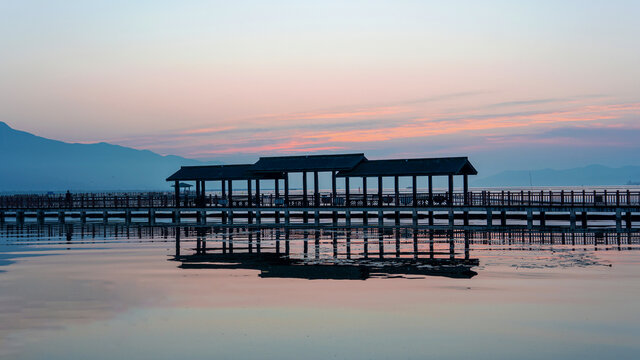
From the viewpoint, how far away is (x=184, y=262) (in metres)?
30.4

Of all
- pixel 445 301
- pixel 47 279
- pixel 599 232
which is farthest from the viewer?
pixel 599 232

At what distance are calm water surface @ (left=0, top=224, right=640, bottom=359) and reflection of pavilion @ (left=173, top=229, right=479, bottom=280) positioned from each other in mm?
116

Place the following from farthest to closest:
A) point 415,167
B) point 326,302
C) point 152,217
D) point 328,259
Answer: point 152,217, point 415,167, point 328,259, point 326,302

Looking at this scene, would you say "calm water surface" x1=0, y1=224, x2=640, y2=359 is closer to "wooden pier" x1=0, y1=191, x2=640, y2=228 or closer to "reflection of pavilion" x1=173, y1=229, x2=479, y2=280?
"reflection of pavilion" x1=173, y1=229, x2=479, y2=280

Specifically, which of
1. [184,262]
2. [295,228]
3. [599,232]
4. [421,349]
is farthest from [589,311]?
[295,228]

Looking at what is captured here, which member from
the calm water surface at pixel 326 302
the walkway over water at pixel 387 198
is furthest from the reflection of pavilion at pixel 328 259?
the walkway over water at pixel 387 198

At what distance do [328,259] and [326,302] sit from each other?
412 inches

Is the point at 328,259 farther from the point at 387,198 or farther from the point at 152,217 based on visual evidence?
the point at 152,217

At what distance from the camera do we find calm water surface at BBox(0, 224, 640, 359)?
600 inches

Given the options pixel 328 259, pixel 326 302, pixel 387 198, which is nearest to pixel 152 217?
pixel 387 198

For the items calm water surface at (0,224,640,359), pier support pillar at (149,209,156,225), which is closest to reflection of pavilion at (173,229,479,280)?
calm water surface at (0,224,640,359)

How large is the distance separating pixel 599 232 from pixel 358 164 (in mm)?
18330

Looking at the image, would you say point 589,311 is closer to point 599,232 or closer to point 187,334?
point 187,334

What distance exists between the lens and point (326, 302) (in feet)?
66.4
